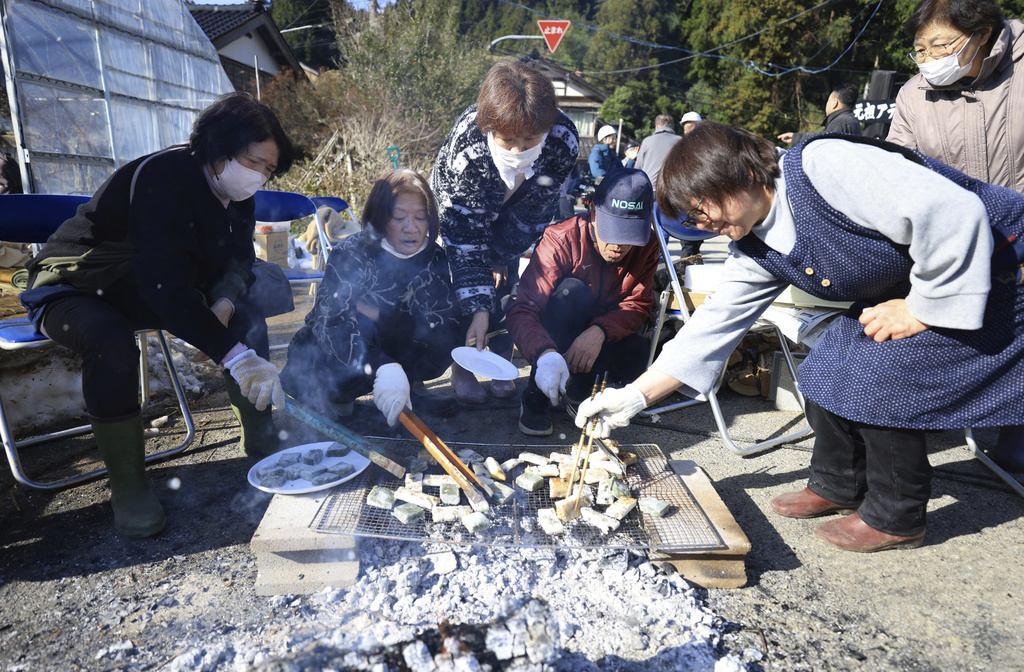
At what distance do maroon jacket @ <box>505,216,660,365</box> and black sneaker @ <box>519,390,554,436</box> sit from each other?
1.31ft

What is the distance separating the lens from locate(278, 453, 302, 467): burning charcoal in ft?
7.88

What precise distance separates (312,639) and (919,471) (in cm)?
216

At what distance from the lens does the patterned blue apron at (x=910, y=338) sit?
1.81m

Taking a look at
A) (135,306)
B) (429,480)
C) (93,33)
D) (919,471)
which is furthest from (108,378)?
(93,33)

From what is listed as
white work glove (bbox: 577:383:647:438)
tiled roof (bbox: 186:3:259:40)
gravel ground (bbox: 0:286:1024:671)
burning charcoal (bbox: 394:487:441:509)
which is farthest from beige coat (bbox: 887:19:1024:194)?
tiled roof (bbox: 186:3:259:40)

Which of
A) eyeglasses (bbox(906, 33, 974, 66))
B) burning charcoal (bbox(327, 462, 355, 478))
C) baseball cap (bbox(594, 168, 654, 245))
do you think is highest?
eyeglasses (bbox(906, 33, 974, 66))

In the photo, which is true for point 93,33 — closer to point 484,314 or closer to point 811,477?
point 484,314

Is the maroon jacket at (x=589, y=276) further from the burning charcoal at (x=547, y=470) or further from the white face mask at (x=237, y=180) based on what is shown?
the white face mask at (x=237, y=180)

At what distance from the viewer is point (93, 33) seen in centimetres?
618

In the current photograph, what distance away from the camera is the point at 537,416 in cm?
314

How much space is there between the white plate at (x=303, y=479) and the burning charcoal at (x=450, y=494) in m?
0.38

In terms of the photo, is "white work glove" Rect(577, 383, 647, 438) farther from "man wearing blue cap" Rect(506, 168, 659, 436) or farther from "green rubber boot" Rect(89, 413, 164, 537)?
"green rubber boot" Rect(89, 413, 164, 537)

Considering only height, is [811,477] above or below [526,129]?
below

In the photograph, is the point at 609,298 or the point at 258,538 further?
the point at 609,298
